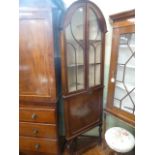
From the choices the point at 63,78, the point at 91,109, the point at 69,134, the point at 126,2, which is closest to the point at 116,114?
the point at 91,109

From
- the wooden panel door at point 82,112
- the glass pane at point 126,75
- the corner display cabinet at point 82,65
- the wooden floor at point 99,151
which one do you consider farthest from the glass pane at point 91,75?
the wooden floor at point 99,151

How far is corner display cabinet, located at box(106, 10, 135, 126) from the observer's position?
1494 millimetres

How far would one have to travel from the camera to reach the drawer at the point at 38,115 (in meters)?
1.52

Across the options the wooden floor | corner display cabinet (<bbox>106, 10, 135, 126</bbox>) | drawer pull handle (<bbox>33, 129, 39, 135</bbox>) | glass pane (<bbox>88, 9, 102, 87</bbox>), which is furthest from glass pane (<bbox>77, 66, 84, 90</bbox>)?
the wooden floor

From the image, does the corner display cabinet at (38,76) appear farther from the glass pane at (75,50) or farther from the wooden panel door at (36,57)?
the glass pane at (75,50)

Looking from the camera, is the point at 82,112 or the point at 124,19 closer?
the point at 124,19

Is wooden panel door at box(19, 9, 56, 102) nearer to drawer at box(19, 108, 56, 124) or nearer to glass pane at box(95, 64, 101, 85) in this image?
drawer at box(19, 108, 56, 124)

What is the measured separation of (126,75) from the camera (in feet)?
5.36

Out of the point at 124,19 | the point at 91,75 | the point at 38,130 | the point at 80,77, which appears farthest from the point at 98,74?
the point at 38,130

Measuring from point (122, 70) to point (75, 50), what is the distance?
55cm

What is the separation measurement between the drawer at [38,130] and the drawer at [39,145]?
0.19ft

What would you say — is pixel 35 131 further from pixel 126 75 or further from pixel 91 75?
pixel 126 75
